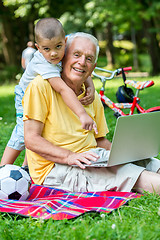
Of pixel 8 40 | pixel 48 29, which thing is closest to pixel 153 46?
pixel 8 40

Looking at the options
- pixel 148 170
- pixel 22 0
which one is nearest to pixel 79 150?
pixel 148 170

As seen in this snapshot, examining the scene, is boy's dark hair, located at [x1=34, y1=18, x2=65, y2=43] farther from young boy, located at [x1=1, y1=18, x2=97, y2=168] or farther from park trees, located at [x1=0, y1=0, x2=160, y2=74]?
park trees, located at [x1=0, y1=0, x2=160, y2=74]

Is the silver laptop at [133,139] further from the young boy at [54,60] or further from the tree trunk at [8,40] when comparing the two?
the tree trunk at [8,40]

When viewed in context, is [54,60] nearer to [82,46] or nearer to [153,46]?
[82,46]

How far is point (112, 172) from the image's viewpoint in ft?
10.1

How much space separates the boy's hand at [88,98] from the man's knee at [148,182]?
2.54 ft

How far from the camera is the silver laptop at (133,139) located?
8.93 feet

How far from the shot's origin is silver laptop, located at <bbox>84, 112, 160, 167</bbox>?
2.72 m

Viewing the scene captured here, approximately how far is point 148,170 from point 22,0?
13477mm

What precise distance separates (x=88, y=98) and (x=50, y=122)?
42cm

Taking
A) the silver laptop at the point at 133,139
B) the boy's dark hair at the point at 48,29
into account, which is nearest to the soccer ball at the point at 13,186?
the silver laptop at the point at 133,139

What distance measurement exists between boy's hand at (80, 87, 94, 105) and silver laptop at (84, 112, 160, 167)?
57cm

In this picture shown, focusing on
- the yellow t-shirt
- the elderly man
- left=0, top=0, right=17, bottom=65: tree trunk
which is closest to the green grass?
the elderly man

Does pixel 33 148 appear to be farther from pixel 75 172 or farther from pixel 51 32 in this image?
pixel 51 32
